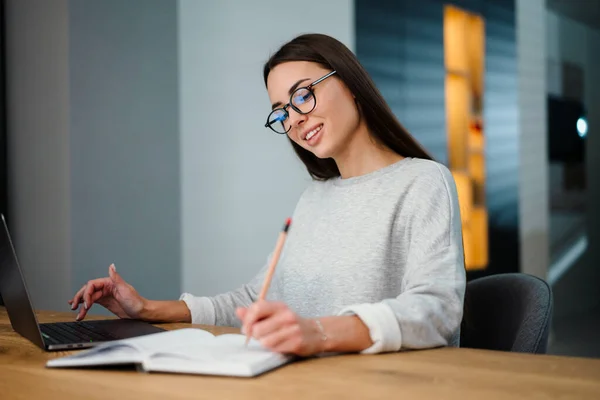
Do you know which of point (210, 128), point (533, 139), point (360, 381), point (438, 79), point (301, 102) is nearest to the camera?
point (360, 381)

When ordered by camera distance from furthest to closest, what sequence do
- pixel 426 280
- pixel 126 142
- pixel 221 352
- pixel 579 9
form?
pixel 579 9 → pixel 126 142 → pixel 426 280 → pixel 221 352

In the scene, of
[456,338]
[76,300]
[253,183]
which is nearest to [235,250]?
[253,183]

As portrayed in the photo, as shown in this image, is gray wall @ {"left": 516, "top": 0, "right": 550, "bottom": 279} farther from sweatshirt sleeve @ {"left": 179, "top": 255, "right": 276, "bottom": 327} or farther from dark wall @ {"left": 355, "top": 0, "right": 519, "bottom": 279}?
sweatshirt sleeve @ {"left": 179, "top": 255, "right": 276, "bottom": 327}

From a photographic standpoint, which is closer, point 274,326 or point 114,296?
point 274,326

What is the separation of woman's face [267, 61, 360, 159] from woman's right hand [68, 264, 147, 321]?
52cm

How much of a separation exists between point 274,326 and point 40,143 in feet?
6.58

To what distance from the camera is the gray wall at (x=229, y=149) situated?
3.12 m

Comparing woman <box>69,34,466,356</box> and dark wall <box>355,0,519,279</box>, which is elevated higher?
dark wall <box>355,0,519,279</box>

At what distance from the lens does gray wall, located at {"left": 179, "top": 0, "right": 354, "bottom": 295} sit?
312 centimetres

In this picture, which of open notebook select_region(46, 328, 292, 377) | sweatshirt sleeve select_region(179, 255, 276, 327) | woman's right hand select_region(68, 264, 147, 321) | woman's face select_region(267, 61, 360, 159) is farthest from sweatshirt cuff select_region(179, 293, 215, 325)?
open notebook select_region(46, 328, 292, 377)

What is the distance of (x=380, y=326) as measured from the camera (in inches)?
41.6

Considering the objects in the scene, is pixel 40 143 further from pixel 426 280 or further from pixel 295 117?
pixel 426 280

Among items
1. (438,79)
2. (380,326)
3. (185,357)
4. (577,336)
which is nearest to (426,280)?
(380,326)

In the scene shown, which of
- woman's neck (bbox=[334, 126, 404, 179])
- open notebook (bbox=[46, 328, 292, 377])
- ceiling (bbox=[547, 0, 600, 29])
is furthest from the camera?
ceiling (bbox=[547, 0, 600, 29])
